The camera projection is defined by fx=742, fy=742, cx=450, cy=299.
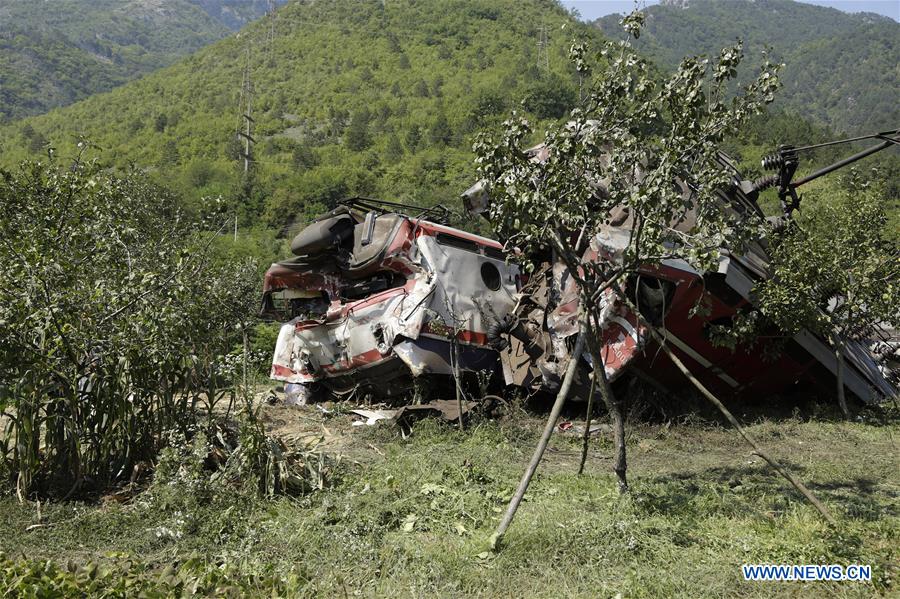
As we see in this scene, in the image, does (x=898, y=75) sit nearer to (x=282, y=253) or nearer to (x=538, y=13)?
(x=538, y=13)

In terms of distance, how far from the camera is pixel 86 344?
237 inches

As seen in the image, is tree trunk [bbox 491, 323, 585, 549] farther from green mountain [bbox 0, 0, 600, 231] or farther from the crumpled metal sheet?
green mountain [bbox 0, 0, 600, 231]

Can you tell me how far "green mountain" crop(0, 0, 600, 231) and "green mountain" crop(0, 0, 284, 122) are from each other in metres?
28.5

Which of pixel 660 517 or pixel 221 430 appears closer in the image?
pixel 660 517

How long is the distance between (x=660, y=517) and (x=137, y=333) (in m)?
4.35

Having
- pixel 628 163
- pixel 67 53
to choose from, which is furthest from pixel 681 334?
pixel 67 53

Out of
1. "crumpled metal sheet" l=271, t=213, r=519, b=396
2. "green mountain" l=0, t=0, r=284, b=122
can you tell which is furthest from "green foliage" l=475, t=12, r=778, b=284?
"green mountain" l=0, t=0, r=284, b=122

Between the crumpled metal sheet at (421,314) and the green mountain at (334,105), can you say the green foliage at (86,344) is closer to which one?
the crumpled metal sheet at (421,314)

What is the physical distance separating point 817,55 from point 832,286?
14960 cm

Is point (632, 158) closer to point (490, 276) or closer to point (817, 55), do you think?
point (490, 276)

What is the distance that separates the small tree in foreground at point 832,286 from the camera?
821cm

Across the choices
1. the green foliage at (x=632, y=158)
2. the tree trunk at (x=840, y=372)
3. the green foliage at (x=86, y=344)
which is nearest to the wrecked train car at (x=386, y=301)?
the green foliage at (x=86, y=344)

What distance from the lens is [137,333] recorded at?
616 centimetres

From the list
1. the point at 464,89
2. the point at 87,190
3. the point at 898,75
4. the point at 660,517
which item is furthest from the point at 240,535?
the point at 898,75
